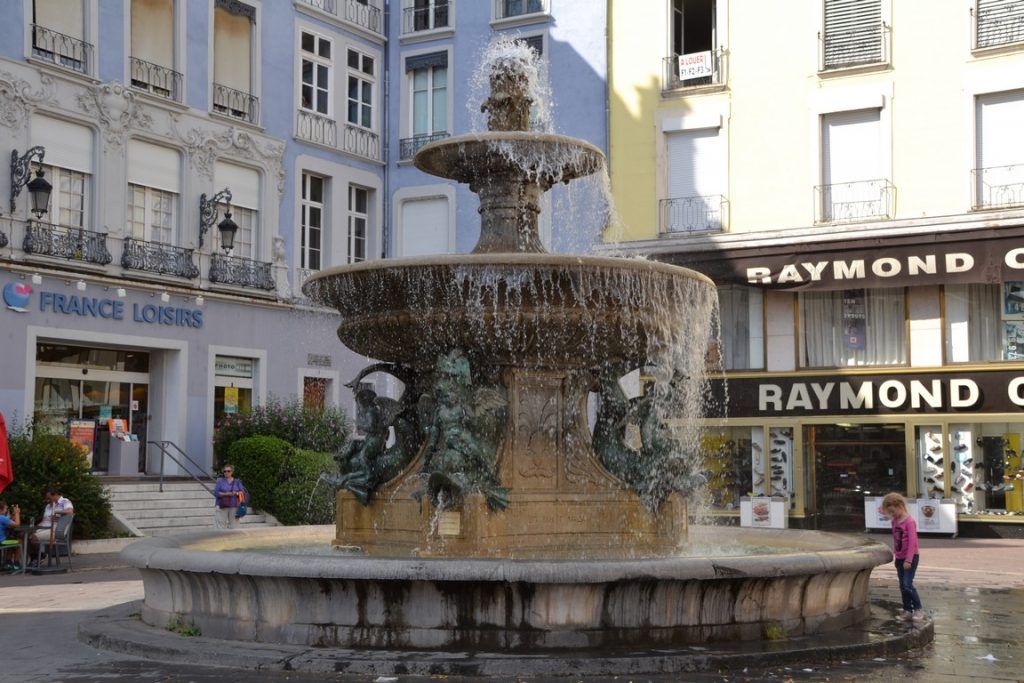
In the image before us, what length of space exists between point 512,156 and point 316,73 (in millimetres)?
21446

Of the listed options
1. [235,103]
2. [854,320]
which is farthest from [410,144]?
[854,320]

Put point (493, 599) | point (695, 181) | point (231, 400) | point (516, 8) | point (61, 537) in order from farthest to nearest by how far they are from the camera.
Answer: point (516, 8) < point (695, 181) < point (231, 400) < point (61, 537) < point (493, 599)

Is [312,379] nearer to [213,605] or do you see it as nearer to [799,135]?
[799,135]

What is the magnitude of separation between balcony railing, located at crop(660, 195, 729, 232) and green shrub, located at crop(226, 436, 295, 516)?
9.85 meters

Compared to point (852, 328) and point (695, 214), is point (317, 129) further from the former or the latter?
point (852, 328)

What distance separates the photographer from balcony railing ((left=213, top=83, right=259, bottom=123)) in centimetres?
2869

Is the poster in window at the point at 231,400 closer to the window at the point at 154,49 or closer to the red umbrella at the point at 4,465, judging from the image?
the window at the point at 154,49

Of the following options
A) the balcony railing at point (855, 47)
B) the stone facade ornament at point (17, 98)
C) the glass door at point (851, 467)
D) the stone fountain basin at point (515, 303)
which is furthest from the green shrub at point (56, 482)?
the balcony railing at point (855, 47)

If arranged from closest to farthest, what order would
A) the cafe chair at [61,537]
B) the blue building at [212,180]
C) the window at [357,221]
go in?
the cafe chair at [61,537] < the blue building at [212,180] < the window at [357,221]

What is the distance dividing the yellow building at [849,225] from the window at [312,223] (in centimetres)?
736

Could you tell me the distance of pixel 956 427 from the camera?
25.6 meters

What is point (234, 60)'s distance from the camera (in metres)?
29.3

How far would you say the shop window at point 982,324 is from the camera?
25453 mm

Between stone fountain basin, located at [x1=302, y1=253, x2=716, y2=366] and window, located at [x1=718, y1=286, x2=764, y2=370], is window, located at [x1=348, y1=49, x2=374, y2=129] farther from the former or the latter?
stone fountain basin, located at [x1=302, y1=253, x2=716, y2=366]
